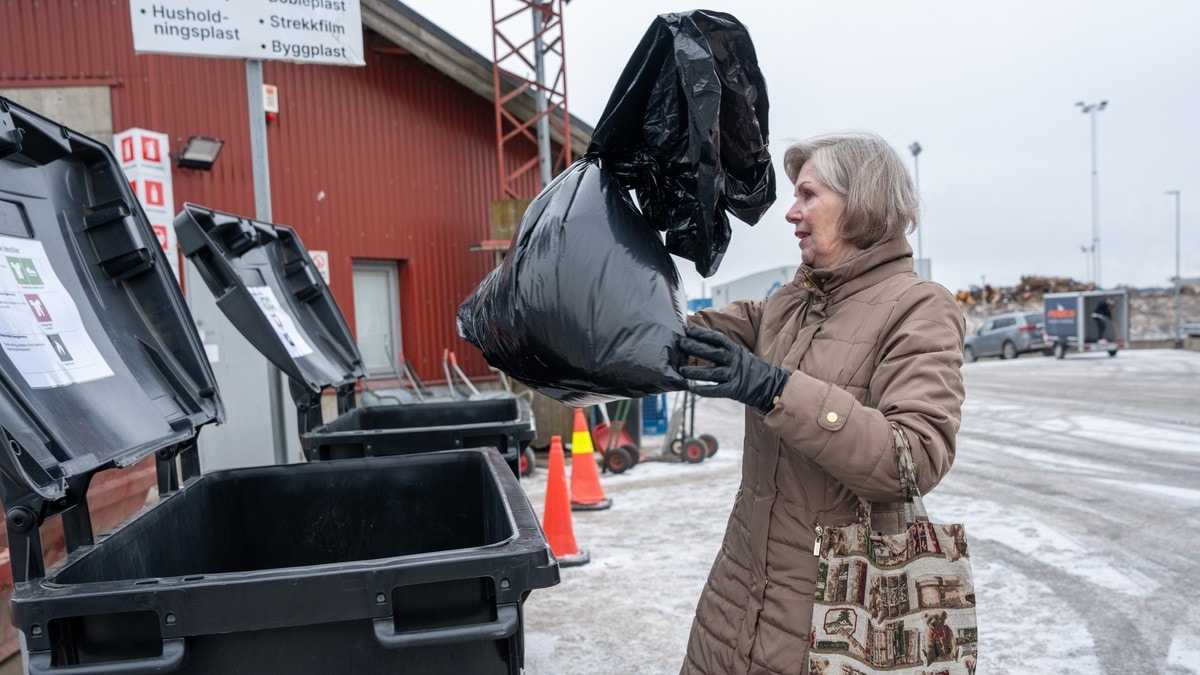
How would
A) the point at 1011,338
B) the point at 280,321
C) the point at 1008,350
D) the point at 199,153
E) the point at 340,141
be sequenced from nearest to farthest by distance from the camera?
the point at 280,321, the point at 199,153, the point at 340,141, the point at 1011,338, the point at 1008,350

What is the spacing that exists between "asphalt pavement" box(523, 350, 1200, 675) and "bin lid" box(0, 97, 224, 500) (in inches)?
78.0

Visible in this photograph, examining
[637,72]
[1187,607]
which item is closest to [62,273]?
[637,72]

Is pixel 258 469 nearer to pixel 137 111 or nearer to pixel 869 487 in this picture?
pixel 869 487

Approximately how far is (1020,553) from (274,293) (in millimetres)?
4486

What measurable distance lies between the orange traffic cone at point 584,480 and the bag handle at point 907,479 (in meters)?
4.66

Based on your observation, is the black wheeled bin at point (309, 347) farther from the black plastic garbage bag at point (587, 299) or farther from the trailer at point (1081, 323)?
the trailer at point (1081, 323)

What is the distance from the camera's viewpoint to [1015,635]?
3.55m

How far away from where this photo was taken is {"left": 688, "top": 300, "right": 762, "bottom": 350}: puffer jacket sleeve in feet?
7.14

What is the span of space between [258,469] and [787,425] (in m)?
1.70

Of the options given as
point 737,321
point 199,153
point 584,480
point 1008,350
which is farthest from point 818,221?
point 1008,350

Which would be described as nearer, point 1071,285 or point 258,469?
point 258,469

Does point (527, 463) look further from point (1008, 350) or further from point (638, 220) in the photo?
point (1008, 350)

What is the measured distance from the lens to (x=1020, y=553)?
4.70 meters

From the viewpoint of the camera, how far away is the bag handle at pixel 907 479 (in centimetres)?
144
